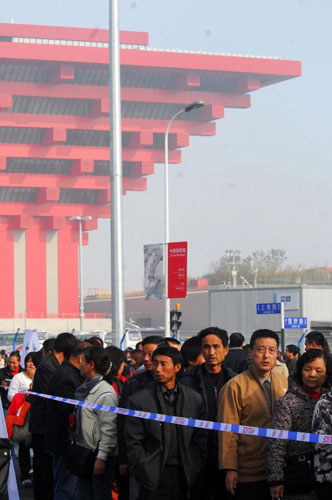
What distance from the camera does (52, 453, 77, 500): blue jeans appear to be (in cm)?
820

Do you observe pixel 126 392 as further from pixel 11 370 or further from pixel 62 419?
pixel 11 370

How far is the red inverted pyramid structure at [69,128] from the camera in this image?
70625 mm

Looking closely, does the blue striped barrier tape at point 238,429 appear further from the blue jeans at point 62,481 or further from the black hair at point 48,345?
the black hair at point 48,345

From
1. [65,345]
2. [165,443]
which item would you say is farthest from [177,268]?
[165,443]

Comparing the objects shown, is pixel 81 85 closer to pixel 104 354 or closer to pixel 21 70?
pixel 21 70

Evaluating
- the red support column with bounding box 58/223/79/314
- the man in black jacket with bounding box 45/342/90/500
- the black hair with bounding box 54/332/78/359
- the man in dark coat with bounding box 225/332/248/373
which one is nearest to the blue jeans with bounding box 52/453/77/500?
the man in black jacket with bounding box 45/342/90/500

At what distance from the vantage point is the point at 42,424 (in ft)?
30.0

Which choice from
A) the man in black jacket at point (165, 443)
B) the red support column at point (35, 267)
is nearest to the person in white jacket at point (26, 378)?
the man in black jacket at point (165, 443)

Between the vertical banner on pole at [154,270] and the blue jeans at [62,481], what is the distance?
47.0 feet

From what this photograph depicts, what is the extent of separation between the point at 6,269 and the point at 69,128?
1186 cm

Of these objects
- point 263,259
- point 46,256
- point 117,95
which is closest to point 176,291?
point 117,95

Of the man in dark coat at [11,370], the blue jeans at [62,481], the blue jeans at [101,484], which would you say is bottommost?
the blue jeans at [62,481]

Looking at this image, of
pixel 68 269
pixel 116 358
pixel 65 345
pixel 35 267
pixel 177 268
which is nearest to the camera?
pixel 116 358

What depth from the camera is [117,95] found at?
1789cm
